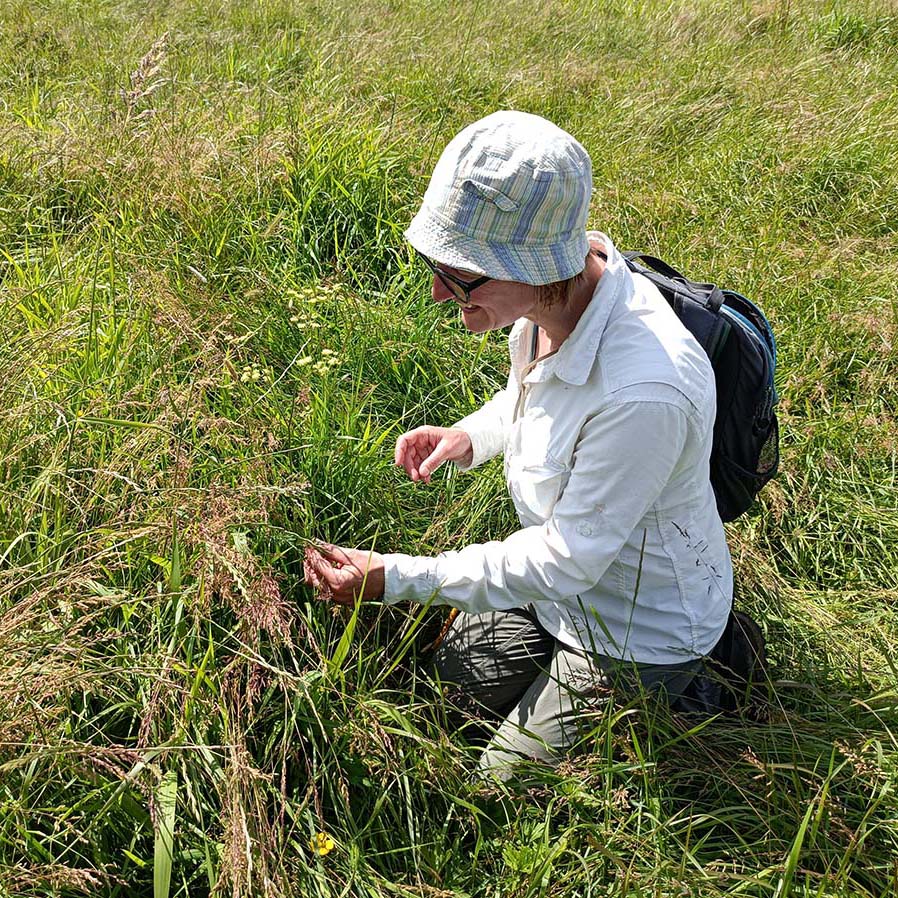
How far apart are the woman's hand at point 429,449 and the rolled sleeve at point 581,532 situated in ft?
1.25

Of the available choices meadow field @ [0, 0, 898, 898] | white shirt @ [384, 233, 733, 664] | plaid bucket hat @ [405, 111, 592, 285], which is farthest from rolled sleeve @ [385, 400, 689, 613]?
plaid bucket hat @ [405, 111, 592, 285]

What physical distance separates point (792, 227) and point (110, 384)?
3.06 metres

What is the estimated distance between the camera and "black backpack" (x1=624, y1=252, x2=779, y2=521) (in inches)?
76.9

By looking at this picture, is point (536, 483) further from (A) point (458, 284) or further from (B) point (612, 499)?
(A) point (458, 284)

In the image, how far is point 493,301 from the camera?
5.98 ft

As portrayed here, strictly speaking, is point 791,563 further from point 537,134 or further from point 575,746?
point 537,134

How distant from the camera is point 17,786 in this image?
5.43ft

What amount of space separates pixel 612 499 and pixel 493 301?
47 cm

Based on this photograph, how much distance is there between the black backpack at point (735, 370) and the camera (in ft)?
6.40

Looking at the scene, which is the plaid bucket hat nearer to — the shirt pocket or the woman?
the woman

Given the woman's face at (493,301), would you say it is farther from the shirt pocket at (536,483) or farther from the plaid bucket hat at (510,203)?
the shirt pocket at (536,483)

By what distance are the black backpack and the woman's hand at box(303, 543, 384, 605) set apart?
84 cm

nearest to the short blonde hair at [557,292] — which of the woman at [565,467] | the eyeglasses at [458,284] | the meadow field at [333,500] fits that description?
the woman at [565,467]

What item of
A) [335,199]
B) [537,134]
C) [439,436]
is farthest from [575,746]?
[335,199]
